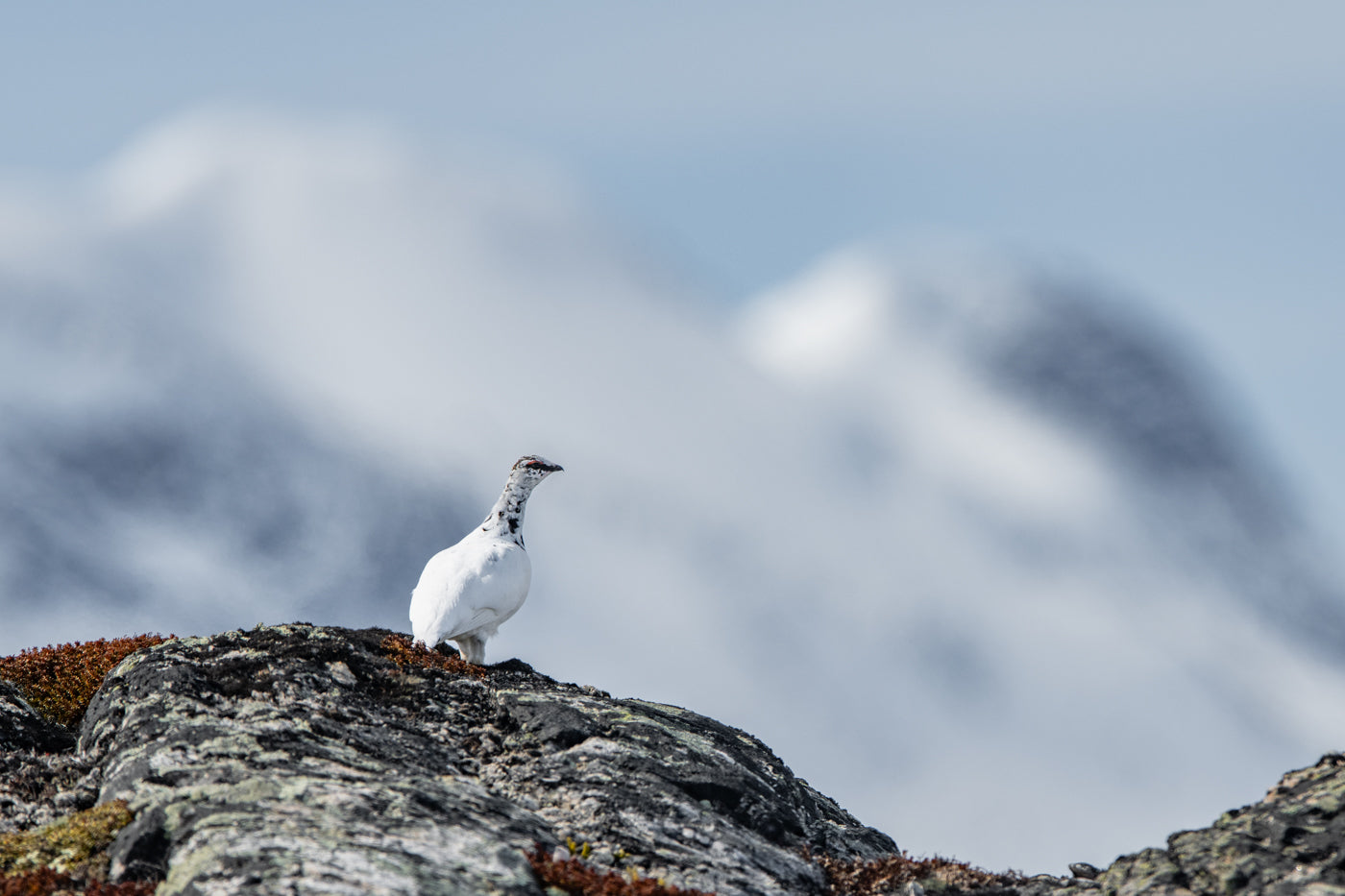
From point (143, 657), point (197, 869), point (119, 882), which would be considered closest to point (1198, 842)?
point (197, 869)

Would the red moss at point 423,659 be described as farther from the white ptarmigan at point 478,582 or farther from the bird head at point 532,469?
the bird head at point 532,469

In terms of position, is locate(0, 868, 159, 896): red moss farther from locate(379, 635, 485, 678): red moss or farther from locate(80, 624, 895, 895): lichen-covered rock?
locate(379, 635, 485, 678): red moss

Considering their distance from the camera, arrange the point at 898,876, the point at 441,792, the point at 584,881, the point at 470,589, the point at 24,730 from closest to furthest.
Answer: the point at 584,881
the point at 441,792
the point at 898,876
the point at 24,730
the point at 470,589

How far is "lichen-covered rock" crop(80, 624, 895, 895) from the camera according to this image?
7.32 meters

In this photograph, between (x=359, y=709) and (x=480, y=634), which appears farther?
(x=480, y=634)

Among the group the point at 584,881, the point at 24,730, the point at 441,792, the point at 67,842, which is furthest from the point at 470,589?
the point at 584,881

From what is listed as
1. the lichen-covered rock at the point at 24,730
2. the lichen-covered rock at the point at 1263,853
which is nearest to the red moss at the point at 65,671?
the lichen-covered rock at the point at 24,730

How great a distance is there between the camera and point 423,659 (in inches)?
492

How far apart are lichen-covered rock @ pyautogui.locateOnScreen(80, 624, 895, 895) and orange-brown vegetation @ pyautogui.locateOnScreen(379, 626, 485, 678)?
6.4 inches

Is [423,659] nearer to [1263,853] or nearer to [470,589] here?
[470,589]

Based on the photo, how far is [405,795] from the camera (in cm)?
832

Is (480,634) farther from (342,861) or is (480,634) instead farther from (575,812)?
(342,861)

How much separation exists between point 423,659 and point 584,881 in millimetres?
5360

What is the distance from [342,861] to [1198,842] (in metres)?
5.94
